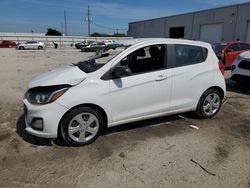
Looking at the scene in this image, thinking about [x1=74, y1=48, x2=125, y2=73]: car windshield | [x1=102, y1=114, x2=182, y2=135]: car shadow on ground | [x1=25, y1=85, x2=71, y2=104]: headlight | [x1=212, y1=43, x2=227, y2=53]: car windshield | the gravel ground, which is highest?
[x1=212, y1=43, x2=227, y2=53]: car windshield

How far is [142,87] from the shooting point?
4102 millimetres

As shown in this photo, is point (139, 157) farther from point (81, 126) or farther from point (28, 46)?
point (28, 46)

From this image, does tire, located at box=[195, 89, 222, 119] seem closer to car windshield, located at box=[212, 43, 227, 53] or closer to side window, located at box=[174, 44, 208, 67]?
side window, located at box=[174, 44, 208, 67]

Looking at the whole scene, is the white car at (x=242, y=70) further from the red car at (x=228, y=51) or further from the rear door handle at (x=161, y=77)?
the rear door handle at (x=161, y=77)

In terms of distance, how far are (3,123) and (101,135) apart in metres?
2.12

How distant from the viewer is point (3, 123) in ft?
16.1

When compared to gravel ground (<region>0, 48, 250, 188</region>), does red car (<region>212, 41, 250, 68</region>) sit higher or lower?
higher

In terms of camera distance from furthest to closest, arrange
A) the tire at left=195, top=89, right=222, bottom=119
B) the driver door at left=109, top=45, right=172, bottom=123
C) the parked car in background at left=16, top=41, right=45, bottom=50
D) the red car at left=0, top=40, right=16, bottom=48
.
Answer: the red car at left=0, top=40, right=16, bottom=48 < the parked car in background at left=16, top=41, right=45, bottom=50 < the tire at left=195, top=89, right=222, bottom=119 < the driver door at left=109, top=45, right=172, bottom=123

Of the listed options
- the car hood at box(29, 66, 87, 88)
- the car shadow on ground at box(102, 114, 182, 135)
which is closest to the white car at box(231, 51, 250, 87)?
the car shadow on ground at box(102, 114, 182, 135)

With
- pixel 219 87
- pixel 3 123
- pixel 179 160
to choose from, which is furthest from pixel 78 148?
pixel 219 87

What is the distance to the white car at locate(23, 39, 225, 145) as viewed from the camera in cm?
365

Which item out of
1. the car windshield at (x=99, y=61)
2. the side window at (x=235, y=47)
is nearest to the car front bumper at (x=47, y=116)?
the car windshield at (x=99, y=61)

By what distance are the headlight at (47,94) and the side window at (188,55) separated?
2.09 m

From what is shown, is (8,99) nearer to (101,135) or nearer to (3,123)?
(3,123)
